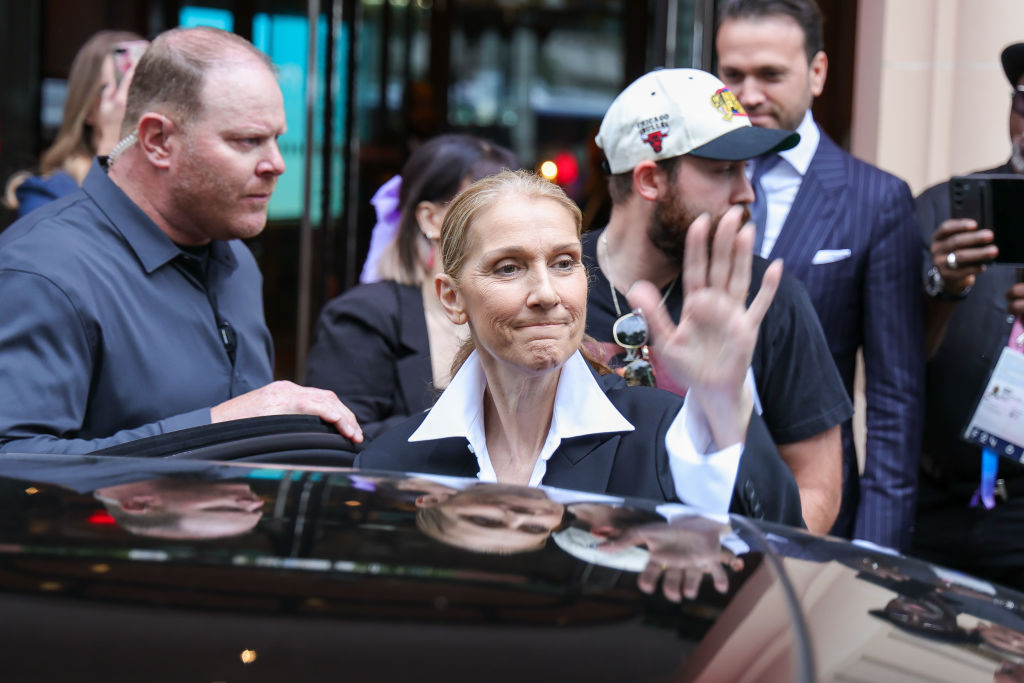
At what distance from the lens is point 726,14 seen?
3561mm

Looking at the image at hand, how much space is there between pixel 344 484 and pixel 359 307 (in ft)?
6.22

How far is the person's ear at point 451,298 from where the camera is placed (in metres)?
2.31

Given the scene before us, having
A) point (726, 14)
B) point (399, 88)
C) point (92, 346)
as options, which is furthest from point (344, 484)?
point (399, 88)

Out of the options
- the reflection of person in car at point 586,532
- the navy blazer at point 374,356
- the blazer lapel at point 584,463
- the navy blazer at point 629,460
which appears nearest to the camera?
the reflection of person in car at point 586,532

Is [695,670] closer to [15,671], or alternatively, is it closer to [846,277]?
[15,671]

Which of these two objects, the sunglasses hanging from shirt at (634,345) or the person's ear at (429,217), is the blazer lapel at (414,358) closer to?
the person's ear at (429,217)

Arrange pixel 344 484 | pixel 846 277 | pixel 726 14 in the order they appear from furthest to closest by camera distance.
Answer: pixel 726 14
pixel 846 277
pixel 344 484

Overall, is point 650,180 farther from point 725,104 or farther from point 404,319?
point 404,319

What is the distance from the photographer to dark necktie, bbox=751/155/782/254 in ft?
10.7

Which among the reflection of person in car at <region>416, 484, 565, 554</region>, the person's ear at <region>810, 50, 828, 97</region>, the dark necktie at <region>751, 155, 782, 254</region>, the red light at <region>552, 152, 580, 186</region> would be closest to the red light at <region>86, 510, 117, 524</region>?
the reflection of person in car at <region>416, 484, 565, 554</region>

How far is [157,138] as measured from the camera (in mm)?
2783

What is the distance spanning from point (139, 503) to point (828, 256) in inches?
87.0

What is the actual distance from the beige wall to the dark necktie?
2.07 metres

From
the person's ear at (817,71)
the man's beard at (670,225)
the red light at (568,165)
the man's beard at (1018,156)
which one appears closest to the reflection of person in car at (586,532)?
the man's beard at (670,225)
